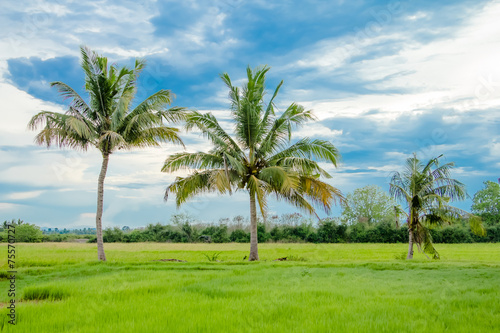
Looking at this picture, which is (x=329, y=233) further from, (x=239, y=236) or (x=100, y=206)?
(x=100, y=206)

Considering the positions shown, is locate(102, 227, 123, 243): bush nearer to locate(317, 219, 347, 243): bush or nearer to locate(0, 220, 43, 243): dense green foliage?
locate(0, 220, 43, 243): dense green foliage

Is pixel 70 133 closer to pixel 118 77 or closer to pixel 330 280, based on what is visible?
pixel 118 77

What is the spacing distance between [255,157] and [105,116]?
7.79 m

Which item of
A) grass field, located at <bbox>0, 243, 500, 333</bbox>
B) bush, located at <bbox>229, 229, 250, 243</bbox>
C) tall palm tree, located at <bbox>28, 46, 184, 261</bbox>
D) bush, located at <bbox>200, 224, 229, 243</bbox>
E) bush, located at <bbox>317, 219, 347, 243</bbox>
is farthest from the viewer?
bush, located at <bbox>200, 224, 229, 243</bbox>

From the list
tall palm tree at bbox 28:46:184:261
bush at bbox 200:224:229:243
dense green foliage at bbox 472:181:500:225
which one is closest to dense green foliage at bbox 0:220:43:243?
bush at bbox 200:224:229:243

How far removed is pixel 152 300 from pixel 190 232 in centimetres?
4021

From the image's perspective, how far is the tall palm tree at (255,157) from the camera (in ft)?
64.2

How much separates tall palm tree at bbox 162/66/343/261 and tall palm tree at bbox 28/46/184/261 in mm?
1780

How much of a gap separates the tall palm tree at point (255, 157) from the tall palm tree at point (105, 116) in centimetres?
178

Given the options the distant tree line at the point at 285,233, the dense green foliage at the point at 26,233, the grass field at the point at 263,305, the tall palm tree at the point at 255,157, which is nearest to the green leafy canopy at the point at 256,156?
the tall palm tree at the point at 255,157

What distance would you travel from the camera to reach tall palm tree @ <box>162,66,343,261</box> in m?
19.6

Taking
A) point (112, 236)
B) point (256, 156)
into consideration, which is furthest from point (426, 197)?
point (112, 236)

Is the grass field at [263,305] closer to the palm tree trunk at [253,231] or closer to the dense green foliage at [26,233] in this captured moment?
the palm tree trunk at [253,231]

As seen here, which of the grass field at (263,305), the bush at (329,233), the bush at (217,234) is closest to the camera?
the grass field at (263,305)
